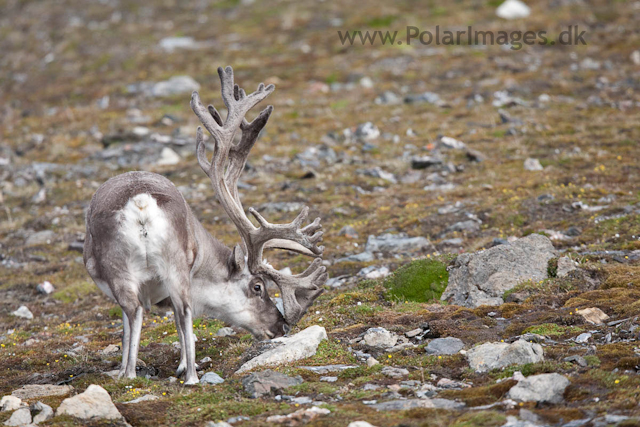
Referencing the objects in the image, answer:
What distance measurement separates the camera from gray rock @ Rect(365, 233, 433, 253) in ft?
51.4

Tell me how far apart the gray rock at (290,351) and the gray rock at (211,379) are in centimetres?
32

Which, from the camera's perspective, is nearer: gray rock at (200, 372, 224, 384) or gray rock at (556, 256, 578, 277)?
gray rock at (200, 372, 224, 384)

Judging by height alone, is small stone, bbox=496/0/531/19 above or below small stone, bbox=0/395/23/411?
above

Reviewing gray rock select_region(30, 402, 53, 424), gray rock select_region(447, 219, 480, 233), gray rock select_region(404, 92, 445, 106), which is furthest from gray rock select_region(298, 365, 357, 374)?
gray rock select_region(404, 92, 445, 106)

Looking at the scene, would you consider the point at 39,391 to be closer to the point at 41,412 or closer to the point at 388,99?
the point at 41,412

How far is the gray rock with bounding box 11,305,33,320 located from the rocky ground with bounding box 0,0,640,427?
3 centimetres

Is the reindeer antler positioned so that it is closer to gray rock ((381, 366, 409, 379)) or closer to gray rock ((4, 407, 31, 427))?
gray rock ((381, 366, 409, 379))

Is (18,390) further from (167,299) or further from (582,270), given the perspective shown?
(582,270)

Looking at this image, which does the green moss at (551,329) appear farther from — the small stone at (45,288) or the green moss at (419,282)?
the small stone at (45,288)

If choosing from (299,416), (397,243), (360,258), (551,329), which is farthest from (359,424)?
(397,243)

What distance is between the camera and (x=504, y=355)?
8227mm

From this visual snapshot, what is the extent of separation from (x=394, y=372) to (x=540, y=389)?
6.26ft

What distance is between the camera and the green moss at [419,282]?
480 inches

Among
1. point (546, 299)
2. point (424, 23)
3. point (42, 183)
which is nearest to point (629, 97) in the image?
point (424, 23)
